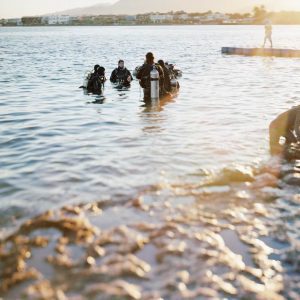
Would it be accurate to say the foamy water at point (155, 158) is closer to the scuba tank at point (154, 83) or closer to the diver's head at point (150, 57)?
the scuba tank at point (154, 83)

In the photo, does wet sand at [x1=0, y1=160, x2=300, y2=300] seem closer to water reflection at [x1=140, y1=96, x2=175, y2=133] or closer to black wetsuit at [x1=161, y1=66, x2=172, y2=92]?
water reflection at [x1=140, y1=96, x2=175, y2=133]

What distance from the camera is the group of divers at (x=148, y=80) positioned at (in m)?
15.7

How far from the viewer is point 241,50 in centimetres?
4069

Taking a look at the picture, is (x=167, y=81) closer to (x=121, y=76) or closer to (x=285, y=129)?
(x=121, y=76)

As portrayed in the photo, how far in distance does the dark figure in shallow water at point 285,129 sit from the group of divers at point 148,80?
6672 mm

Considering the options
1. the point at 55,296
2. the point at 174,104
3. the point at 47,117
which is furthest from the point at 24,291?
the point at 174,104

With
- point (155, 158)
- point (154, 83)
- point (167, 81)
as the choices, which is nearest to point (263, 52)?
point (167, 81)

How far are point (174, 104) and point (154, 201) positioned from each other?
929 cm

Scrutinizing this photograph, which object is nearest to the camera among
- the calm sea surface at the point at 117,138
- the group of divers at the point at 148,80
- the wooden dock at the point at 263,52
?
the calm sea surface at the point at 117,138

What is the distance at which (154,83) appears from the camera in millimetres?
15953

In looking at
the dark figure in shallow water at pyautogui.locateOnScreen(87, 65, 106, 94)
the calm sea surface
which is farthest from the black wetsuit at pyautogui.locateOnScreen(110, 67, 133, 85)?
the dark figure in shallow water at pyautogui.locateOnScreen(87, 65, 106, 94)

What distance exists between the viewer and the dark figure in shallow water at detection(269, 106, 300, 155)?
947cm

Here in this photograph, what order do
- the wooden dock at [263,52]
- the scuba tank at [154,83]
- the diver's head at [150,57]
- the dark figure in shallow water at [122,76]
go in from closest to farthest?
the diver's head at [150,57], the scuba tank at [154,83], the dark figure in shallow water at [122,76], the wooden dock at [263,52]

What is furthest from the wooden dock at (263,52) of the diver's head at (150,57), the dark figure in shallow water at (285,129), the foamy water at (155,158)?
the dark figure in shallow water at (285,129)
